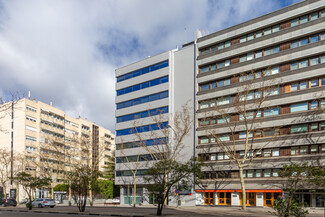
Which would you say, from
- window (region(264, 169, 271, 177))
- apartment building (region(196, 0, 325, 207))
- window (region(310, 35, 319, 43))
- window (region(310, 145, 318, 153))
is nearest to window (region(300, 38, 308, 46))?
apartment building (region(196, 0, 325, 207))

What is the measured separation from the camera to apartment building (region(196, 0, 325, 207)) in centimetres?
4781

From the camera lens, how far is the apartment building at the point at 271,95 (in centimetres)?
4781

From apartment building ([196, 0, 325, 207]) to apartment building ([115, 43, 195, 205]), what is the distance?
3502 millimetres

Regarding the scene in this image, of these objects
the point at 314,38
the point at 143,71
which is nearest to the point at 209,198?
the point at 143,71

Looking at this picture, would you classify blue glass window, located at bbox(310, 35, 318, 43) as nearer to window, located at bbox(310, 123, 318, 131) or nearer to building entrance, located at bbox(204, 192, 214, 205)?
window, located at bbox(310, 123, 318, 131)

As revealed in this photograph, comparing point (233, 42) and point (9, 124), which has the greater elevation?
point (233, 42)

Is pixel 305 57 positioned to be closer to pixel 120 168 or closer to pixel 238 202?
pixel 238 202

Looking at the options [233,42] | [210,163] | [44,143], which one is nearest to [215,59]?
[233,42]

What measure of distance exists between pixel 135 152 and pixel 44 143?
3893cm

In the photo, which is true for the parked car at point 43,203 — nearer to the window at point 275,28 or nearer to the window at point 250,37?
the window at point 250,37

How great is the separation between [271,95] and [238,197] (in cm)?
1588

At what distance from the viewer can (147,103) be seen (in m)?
67.8

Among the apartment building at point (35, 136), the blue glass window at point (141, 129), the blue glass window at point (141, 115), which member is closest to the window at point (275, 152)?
the blue glass window at point (141, 129)

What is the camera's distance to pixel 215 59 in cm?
5903
